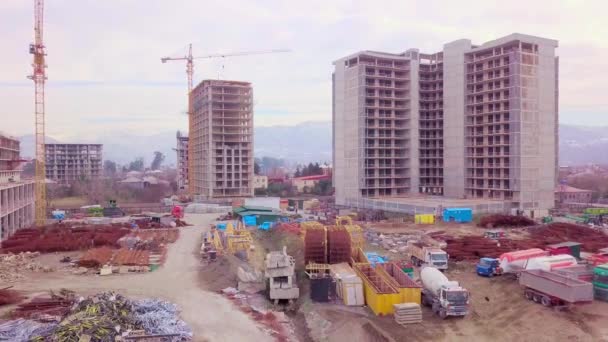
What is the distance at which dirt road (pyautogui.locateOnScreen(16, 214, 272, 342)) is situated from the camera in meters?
15.8

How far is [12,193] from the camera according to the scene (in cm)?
3809

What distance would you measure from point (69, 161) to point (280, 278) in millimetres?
105804

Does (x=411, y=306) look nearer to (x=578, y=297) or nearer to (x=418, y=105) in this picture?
(x=578, y=297)

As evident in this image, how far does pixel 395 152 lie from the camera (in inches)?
2219

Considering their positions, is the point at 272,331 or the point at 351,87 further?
the point at 351,87

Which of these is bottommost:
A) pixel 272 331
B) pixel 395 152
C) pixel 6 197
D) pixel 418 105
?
pixel 272 331

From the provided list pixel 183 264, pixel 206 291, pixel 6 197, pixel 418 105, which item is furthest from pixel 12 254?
pixel 418 105

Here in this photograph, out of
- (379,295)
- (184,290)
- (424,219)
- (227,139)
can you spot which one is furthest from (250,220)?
(379,295)

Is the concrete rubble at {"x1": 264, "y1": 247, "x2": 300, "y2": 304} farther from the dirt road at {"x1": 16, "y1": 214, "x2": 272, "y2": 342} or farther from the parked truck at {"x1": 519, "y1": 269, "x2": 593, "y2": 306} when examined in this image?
the parked truck at {"x1": 519, "y1": 269, "x2": 593, "y2": 306}

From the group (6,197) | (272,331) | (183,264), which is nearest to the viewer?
(272,331)

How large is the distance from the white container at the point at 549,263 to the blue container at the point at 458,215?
2112 cm

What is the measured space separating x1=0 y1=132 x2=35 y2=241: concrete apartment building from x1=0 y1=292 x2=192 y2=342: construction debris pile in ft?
72.4

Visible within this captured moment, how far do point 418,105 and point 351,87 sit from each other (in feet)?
27.6

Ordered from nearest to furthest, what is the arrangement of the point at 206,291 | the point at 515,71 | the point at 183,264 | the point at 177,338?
the point at 177,338
the point at 206,291
the point at 183,264
the point at 515,71
